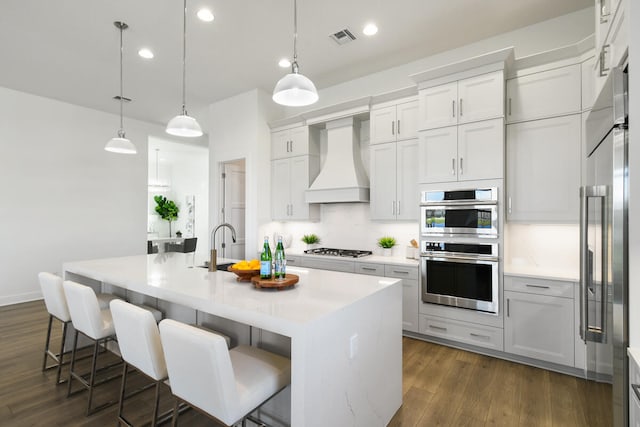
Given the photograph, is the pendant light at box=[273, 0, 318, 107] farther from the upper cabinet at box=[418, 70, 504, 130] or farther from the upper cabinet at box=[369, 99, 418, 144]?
the upper cabinet at box=[369, 99, 418, 144]

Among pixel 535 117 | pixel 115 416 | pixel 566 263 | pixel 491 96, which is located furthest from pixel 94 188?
pixel 566 263

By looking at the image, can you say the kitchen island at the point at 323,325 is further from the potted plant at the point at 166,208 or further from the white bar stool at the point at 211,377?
the potted plant at the point at 166,208

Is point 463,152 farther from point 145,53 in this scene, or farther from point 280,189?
point 145,53

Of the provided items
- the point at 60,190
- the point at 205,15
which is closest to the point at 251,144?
the point at 205,15

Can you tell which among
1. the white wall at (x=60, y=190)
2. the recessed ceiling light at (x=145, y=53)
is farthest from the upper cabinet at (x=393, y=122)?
the white wall at (x=60, y=190)

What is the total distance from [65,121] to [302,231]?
437 centimetres

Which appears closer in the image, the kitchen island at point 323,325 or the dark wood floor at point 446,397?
the kitchen island at point 323,325

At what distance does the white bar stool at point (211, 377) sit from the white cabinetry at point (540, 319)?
2.36 meters

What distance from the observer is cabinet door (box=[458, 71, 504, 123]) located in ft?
9.81

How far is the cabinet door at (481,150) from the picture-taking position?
2.98 m

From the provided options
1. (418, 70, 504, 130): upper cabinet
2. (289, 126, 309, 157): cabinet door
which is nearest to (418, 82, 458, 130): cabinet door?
(418, 70, 504, 130): upper cabinet

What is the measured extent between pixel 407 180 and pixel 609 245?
2380 mm

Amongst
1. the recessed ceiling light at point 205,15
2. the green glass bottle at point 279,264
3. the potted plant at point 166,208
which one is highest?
the recessed ceiling light at point 205,15

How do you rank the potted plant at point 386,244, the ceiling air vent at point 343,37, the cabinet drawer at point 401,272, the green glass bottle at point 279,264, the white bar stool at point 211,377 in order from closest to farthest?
the white bar stool at point 211,377 < the green glass bottle at point 279,264 < the ceiling air vent at point 343,37 < the cabinet drawer at point 401,272 < the potted plant at point 386,244
